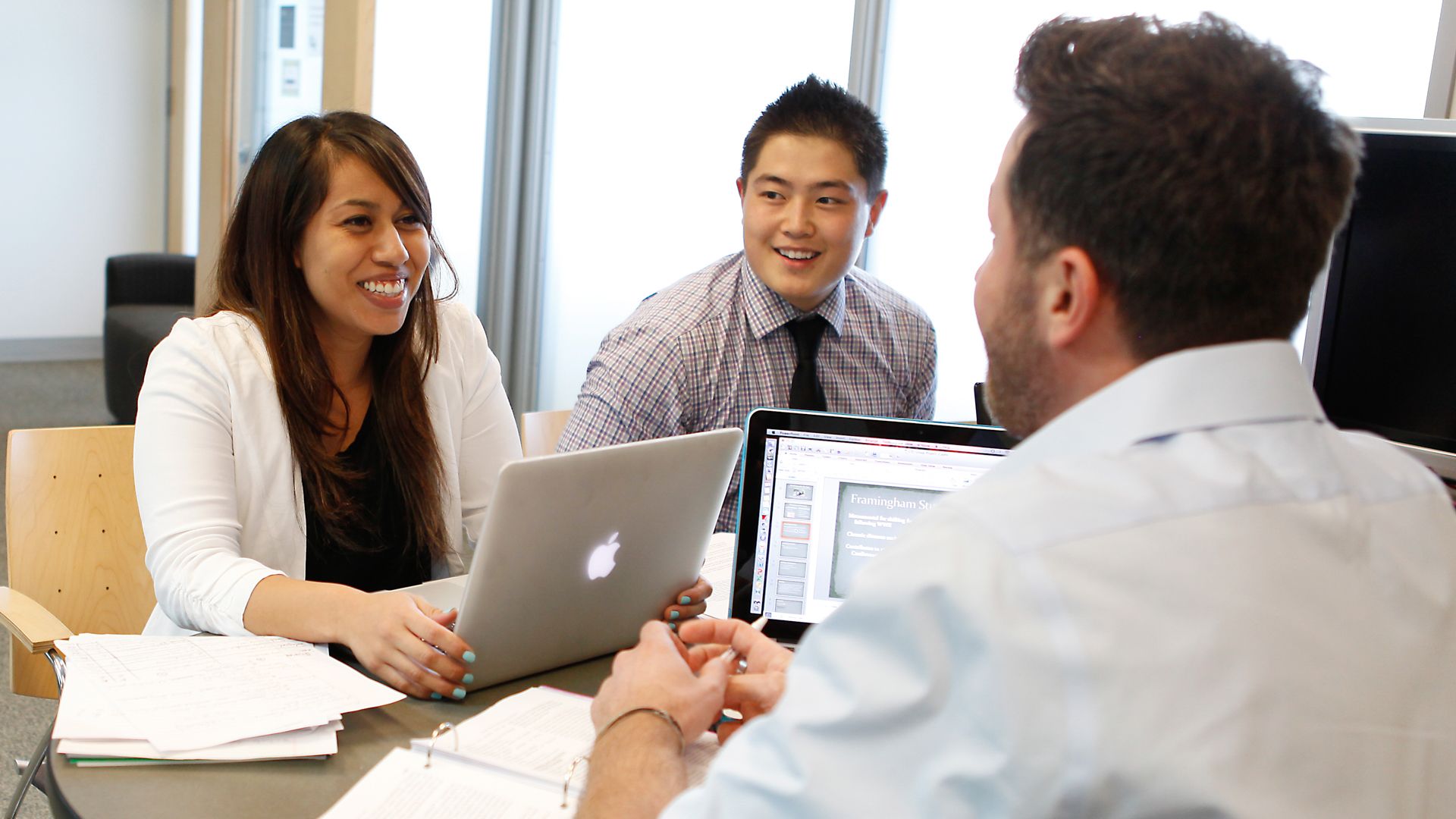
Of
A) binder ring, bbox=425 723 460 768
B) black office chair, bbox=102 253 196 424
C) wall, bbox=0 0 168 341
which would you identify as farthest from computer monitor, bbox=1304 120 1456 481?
wall, bbox=0 0 168 341

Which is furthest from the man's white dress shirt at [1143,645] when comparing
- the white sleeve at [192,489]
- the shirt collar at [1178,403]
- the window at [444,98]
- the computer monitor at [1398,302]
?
the window at [444,98]

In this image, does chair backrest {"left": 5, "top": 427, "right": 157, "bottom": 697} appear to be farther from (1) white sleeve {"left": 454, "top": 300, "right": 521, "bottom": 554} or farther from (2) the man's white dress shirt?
(2) the man's white dress shirt

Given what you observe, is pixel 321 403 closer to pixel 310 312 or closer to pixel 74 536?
pixel 310 312

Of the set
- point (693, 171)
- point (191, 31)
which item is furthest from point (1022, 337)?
point (191, 31)

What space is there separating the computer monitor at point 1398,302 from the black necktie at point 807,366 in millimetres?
812

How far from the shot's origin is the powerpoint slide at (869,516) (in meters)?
1.38

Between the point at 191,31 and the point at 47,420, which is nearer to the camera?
the point at 47,420

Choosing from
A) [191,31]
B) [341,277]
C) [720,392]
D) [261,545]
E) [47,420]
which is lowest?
[47,420]

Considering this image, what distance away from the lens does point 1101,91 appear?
2.53ft

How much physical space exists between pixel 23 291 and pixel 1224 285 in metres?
7.88

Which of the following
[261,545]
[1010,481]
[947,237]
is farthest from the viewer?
[947,237]

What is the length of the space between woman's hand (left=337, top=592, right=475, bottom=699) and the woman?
23cm

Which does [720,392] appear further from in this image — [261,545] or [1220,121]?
[1220,121]

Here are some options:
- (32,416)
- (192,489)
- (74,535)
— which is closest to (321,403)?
(192,489)
